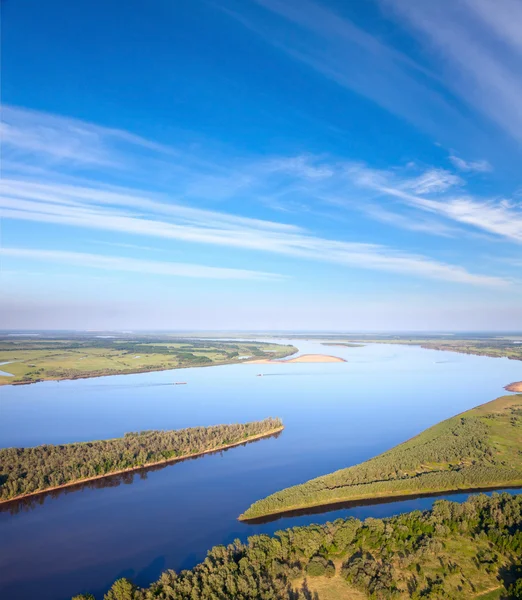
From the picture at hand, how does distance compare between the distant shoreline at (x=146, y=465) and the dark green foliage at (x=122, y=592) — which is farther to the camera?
the distant shoreline at (x=146, y=465)

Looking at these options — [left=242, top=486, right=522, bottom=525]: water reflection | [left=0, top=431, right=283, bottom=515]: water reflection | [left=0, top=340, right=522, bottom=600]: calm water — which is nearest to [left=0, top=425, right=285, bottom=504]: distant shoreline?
[left=0, top=431, right=283, bottom=515]: water reflection

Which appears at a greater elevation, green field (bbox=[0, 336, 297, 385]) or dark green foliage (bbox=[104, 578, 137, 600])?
green field (bbox=[0, 336, 297, 385])

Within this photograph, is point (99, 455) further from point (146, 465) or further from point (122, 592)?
point (122, 592)

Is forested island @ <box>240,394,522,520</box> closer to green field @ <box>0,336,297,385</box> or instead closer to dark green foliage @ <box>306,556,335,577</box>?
dark green foliage @ <box>306,556,335,577</box>

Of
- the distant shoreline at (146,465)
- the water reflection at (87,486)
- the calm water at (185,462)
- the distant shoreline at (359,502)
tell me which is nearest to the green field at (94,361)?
the calm water at (185,462)

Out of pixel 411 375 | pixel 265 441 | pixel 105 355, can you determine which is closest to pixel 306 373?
pixel 411 375

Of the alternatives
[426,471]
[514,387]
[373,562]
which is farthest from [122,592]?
[514,387]

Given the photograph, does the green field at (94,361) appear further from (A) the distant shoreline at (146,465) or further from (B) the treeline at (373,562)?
(B) the treeline at (373,562)
